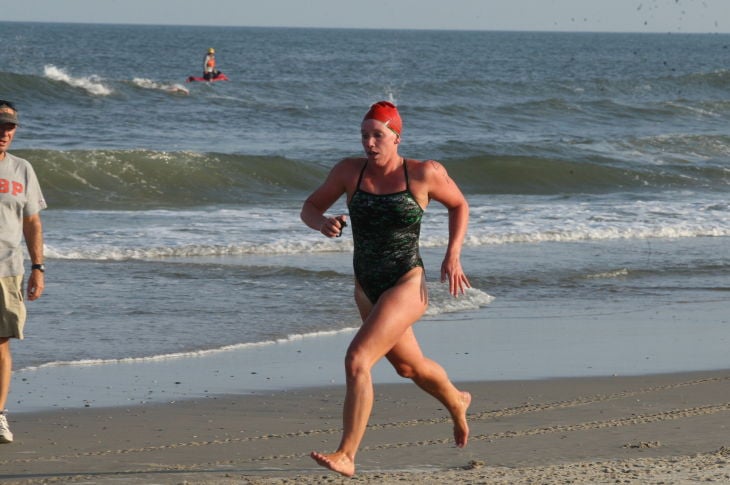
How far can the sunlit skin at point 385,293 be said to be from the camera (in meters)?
4.90

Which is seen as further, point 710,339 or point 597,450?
point 710,339

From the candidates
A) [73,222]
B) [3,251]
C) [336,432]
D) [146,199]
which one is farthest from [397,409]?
[146,199]

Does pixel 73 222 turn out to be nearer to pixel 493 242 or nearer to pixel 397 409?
pixel 493 242

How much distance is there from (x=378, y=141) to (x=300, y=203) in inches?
528

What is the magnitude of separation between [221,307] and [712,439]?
4758 millimetres

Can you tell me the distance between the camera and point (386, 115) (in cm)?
507

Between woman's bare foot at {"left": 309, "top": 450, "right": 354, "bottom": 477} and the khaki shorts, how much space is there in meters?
1.79

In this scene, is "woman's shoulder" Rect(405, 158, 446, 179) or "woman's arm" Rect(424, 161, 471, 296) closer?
"woman's arm" Rect(424, 161, 471, 296)

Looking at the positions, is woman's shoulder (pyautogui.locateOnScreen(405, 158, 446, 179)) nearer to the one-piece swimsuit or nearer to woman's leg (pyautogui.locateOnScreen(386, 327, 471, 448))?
the one-piece swimsuit

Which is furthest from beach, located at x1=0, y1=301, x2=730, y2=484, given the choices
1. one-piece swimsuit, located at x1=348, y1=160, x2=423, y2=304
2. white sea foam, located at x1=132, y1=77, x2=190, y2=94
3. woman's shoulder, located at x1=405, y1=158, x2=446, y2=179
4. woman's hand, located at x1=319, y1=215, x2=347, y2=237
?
white sea foam, located at x1=132, y1=77, x2=190, y2=94

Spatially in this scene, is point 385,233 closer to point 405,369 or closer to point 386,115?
point 386,115

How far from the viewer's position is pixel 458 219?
520cm

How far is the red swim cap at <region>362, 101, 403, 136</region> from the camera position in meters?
5.05

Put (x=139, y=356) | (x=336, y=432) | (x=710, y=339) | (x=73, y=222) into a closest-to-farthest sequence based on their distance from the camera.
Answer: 1. (x=336, y=432)
2. (x=139, y=356)
3. (x=710, y=339)
4. (x=73, y=222)
